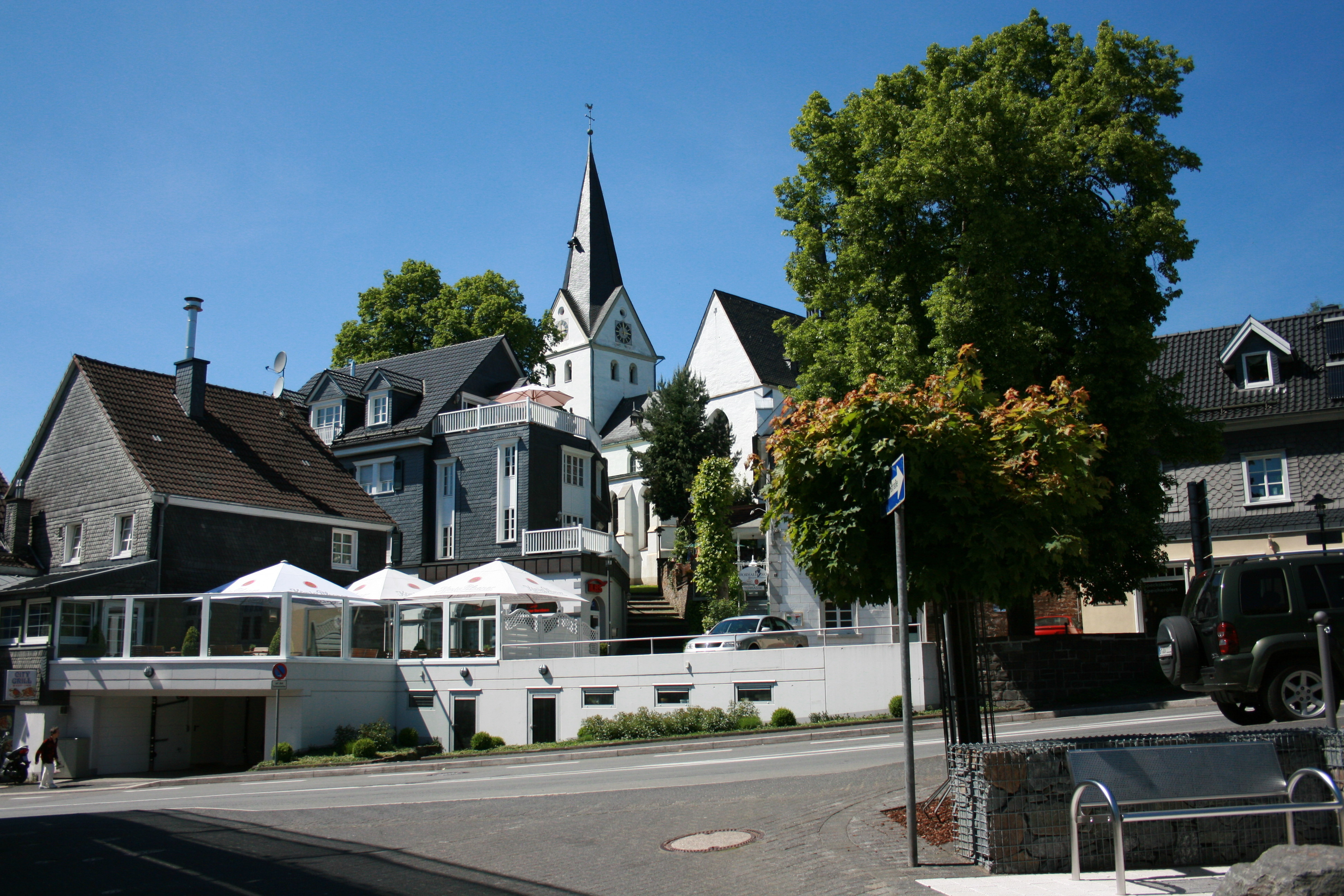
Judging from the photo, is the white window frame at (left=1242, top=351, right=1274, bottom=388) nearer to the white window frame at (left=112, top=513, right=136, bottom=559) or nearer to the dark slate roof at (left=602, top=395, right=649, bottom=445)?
the white window frame at (left=112, top=513, right=136, bottom=559)

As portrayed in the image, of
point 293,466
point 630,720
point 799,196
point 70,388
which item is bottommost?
point 630,720

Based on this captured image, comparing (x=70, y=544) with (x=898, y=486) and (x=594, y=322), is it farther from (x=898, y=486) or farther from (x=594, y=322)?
(x=594, y=322)

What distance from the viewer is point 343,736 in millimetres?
25281

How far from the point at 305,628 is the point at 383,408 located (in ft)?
63.6

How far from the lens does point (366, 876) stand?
875 centimetres

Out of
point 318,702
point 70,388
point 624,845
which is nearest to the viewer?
point 624,845

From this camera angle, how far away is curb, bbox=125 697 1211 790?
20.2 meters

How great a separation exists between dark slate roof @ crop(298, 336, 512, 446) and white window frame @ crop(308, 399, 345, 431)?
56cm

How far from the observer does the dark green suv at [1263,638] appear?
12250mm

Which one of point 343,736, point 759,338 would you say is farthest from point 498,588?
point 759,338

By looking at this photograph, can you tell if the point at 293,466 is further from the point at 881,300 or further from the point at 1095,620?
the point at 1095,620

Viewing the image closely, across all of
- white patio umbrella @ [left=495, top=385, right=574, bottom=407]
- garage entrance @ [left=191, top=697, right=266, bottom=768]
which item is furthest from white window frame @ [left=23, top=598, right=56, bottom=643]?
white patio umbrella @ [left=495, top=385, right=574, bottom=407]

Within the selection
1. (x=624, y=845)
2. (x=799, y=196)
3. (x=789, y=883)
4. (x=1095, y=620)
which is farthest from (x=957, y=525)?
(x=1095, y=620)

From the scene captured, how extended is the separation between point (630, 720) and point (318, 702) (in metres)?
7.79
